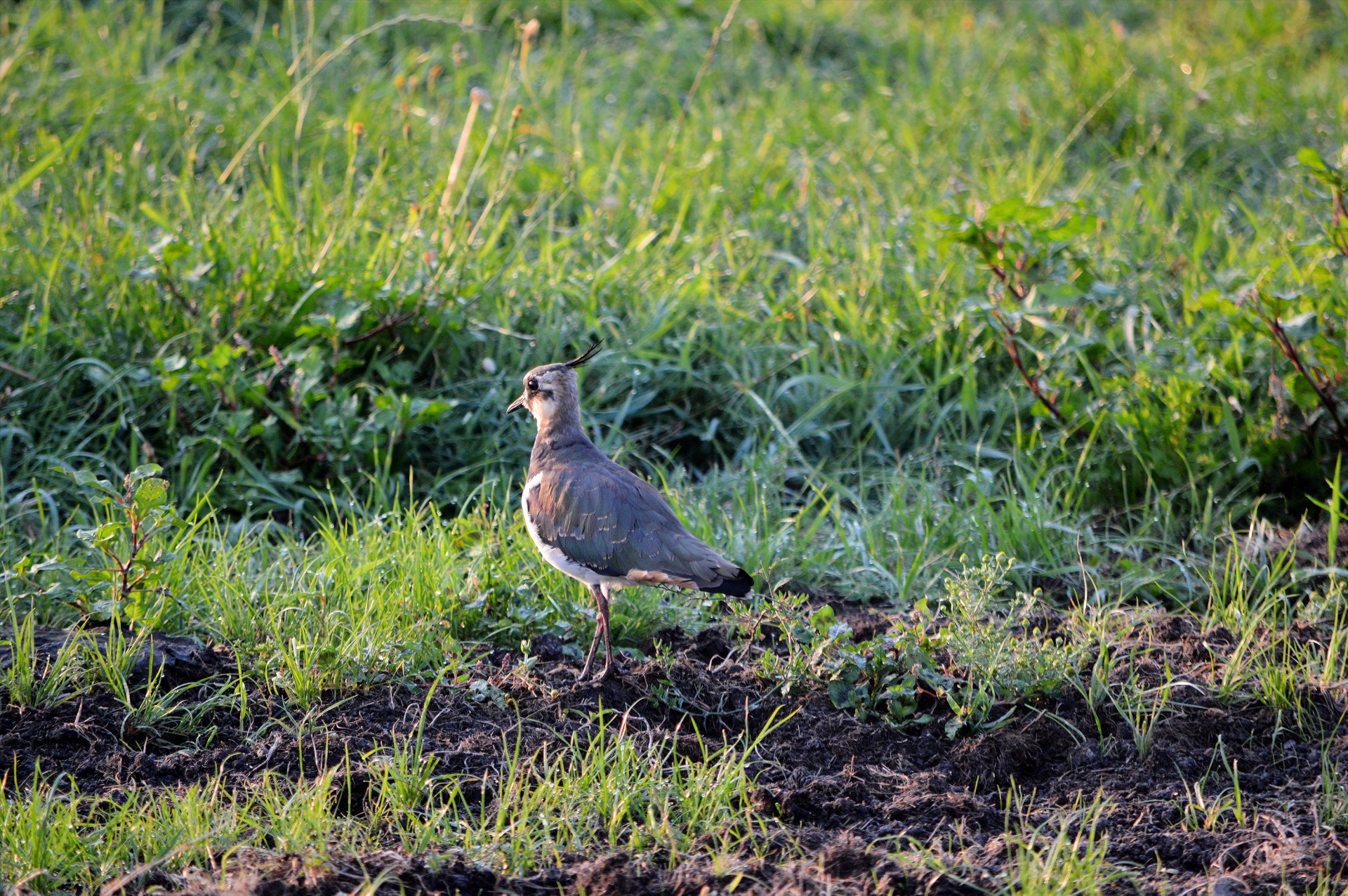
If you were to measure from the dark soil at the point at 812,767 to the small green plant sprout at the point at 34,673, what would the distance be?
0.12ft

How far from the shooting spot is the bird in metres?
3.46

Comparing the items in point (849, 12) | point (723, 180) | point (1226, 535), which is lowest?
point (1226, 535)

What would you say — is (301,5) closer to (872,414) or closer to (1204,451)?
(872,414)

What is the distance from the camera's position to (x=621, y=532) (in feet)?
11.8

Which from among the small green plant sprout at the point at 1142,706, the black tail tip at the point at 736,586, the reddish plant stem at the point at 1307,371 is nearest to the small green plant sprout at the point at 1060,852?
the small green plant sprout at the point at 1142,706

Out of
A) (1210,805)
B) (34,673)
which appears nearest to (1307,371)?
(1210,805)

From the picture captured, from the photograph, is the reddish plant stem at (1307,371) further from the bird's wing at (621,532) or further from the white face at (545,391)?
the white face at (545,391)

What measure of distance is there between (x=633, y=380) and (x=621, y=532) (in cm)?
162

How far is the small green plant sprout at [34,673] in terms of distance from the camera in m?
3.19

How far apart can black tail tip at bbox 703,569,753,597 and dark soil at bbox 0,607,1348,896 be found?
0.31 metres

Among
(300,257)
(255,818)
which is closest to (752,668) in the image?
(255,818)

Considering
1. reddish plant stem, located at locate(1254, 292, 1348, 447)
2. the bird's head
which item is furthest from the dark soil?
reddish plant stem, located at locate(1254, 292, 1348, 447)

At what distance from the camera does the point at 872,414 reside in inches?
200

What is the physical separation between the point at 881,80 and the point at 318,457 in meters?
4.86
